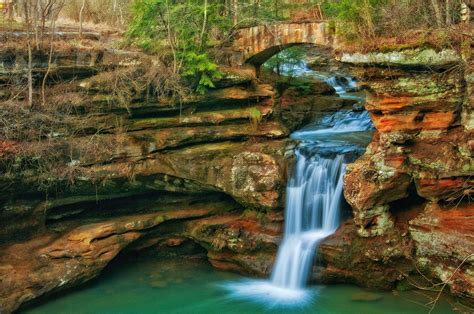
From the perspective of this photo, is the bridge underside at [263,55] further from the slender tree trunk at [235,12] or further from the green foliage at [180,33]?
the green foliage at [180,33]

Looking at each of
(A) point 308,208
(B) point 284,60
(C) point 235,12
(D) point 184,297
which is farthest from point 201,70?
(D) point 184,297

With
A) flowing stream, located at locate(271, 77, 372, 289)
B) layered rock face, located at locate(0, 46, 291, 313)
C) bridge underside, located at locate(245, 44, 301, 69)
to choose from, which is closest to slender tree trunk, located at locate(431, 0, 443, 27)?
flowing stream, located at locate(271, 77, 372, 289)

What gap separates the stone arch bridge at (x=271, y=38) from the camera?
1297 cm

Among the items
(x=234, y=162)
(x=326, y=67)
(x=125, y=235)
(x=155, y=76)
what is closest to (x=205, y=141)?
(x=234, y=162)

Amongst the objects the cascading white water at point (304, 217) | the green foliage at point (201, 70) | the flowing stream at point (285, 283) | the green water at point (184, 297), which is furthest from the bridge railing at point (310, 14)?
the green water at point (184, 297)

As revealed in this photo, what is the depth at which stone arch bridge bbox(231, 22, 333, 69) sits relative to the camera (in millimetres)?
12969

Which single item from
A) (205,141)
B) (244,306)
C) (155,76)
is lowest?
(244,306)

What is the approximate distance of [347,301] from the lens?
35.2 ft

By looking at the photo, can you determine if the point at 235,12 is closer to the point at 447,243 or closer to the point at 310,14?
the point at 310,14

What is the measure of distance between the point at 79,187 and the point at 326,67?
40.1 feet

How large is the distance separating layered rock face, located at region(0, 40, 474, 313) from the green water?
0.36 meters

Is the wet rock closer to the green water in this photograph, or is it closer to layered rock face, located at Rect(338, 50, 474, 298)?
layered rock face, located at Rect(338, 50, 474, 298)

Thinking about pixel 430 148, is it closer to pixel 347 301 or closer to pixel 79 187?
pixel 347 301

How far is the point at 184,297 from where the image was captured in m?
11.4
